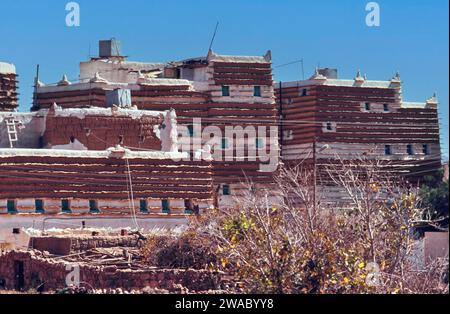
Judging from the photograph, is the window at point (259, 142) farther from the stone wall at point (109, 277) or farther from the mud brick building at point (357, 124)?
the stone wall at point (109, 277)

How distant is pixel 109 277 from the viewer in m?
41.5

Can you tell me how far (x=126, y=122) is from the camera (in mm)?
60781

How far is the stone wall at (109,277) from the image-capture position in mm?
41125

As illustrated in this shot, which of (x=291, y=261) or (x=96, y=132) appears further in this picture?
(x=96, y=132)

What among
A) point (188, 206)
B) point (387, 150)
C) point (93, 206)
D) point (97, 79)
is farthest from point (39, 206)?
point (387, 150)

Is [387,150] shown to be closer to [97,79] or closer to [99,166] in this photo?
[97,79]

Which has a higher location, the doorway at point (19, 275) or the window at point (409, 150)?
the window at point (409, 150)

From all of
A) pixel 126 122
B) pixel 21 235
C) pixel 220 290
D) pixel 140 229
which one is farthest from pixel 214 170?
pixel 220 290

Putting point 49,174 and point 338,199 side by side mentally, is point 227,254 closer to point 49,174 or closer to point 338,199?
point 49,174

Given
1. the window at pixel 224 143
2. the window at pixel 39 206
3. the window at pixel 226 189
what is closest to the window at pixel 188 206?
the window at pixel 39 206

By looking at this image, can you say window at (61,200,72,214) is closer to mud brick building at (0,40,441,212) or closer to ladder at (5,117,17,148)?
mud brick building at (0,40,441,212)

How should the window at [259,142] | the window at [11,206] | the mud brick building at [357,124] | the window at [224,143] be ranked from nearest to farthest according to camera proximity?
the window at [11,206]
the window at [224,143]
the window at [259,142]
the mud brick building at [357,124]

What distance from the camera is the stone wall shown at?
135 ft

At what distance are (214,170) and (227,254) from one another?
31.3m
